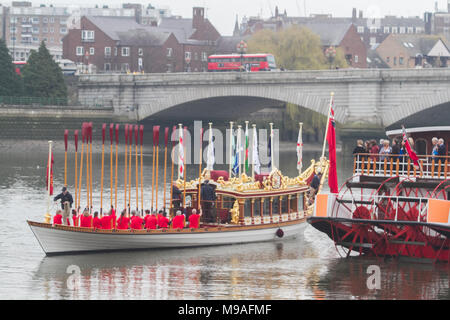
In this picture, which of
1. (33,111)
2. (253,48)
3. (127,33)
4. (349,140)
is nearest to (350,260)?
(349,140)

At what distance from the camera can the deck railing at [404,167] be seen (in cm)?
3438

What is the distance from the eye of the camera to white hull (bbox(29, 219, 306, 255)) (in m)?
34.2

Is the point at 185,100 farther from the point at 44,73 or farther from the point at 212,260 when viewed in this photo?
the point at 212,260

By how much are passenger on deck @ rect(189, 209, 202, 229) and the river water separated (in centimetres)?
85

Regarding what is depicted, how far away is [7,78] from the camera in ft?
296

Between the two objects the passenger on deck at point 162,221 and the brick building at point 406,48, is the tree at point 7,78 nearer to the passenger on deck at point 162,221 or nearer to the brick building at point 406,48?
the passenger on deck at point 162,221

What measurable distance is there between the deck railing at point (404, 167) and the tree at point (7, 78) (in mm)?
58154

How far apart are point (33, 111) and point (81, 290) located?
57.1m

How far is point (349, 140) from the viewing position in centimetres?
8106

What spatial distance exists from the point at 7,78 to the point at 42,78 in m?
→ 3.21

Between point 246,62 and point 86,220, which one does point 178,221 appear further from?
point 246,62

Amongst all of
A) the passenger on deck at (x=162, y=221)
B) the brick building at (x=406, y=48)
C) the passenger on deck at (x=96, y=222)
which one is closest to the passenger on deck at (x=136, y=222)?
the passenger on deck at (x=162, y=221)

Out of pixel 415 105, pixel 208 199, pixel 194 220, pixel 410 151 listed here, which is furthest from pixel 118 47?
pixel 410 151

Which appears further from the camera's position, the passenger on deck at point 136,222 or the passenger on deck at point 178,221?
the passenger on deck at point 178,221
